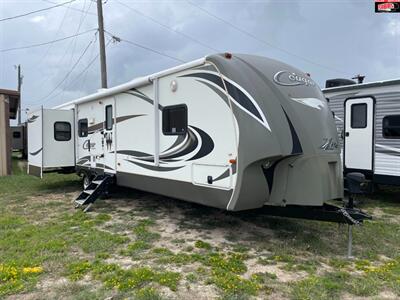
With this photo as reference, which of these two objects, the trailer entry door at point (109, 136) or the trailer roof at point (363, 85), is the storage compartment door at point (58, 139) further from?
the trailer roof at point (363, 85)

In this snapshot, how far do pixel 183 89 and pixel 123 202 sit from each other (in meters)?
3.99

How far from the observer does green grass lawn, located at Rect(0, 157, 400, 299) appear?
4051 mm

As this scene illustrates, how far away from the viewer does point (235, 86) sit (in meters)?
5.15

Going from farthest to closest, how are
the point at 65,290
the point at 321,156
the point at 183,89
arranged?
1. the point at 183,89
2. the point at 321,156
3. the point at 65,290

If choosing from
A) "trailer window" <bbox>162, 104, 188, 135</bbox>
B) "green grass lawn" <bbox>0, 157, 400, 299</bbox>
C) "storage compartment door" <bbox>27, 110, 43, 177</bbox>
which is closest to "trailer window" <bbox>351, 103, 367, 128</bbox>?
"green grass lawn" <bbox>0, 157, 400, 299</bbox>

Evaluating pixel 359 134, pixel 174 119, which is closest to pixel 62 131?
pixel 174 119

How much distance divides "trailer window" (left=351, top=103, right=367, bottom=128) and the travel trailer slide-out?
322 centimetres

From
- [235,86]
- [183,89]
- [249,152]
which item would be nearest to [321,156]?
[249,152]

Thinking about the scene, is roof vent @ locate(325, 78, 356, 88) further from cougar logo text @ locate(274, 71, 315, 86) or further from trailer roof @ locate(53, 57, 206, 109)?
trailer roof @ locate(53, 57, 206, 109)

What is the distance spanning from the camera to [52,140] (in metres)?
10.6

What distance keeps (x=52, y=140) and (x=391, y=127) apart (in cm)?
892

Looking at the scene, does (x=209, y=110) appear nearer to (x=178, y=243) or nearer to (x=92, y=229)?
(x=178, y=243)

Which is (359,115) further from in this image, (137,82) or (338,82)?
(137,82)

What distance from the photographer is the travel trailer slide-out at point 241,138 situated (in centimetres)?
506
